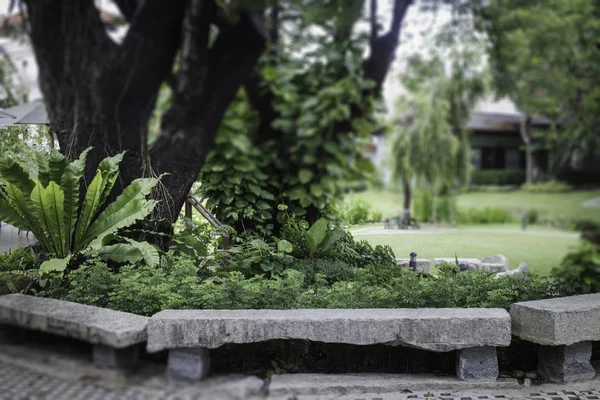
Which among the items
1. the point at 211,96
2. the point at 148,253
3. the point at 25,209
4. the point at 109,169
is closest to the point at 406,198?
the point at 211,96

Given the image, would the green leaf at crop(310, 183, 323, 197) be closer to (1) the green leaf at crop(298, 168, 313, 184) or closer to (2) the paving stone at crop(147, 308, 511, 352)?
(1) the green leaf at crop(298, 168, 313, 184)

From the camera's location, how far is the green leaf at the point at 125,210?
430 centimetres

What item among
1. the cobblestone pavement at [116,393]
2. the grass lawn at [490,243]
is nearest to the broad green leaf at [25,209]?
the cobblestone pavement at [116,393]

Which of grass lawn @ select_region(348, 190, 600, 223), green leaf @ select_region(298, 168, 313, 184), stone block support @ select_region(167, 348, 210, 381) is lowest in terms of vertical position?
stone block support @ select_region(167, 348, 210, 381)

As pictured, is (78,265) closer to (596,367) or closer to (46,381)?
(46,381)

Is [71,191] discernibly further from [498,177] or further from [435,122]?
[498,177]

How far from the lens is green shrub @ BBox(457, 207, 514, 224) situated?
17.5 feet

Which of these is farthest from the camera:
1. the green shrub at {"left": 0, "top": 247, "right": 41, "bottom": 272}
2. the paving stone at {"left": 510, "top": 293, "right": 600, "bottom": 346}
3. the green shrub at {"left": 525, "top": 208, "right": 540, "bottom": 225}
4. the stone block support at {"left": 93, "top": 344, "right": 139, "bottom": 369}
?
the green shrub at {"left": 525, "top": 208, "right": 540, "bottom": 225}

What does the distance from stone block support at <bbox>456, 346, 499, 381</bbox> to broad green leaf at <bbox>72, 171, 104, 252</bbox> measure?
2.93 meters

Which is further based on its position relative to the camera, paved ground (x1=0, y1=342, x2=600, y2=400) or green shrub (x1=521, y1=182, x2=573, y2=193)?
green shrub (x1=521, y1=182, x2=573, y2=193)

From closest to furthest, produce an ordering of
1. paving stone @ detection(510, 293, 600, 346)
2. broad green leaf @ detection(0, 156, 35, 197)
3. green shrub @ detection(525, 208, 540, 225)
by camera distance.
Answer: paving stone @ detection(510, 293, 600, 346), broad green leaf @ detection(0, 156, 35, 197), green shrub @ detection(525, 208, 540, 225)

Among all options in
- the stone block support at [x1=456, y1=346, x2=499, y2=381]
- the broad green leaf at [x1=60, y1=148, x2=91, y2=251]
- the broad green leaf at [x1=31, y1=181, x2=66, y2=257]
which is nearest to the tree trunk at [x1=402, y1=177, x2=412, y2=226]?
the stone block support at [x1=456, y1=346, x2=499, y2=381]

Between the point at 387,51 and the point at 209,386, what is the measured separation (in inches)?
118

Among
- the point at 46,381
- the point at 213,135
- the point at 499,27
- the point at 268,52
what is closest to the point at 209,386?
the point at 46,381
